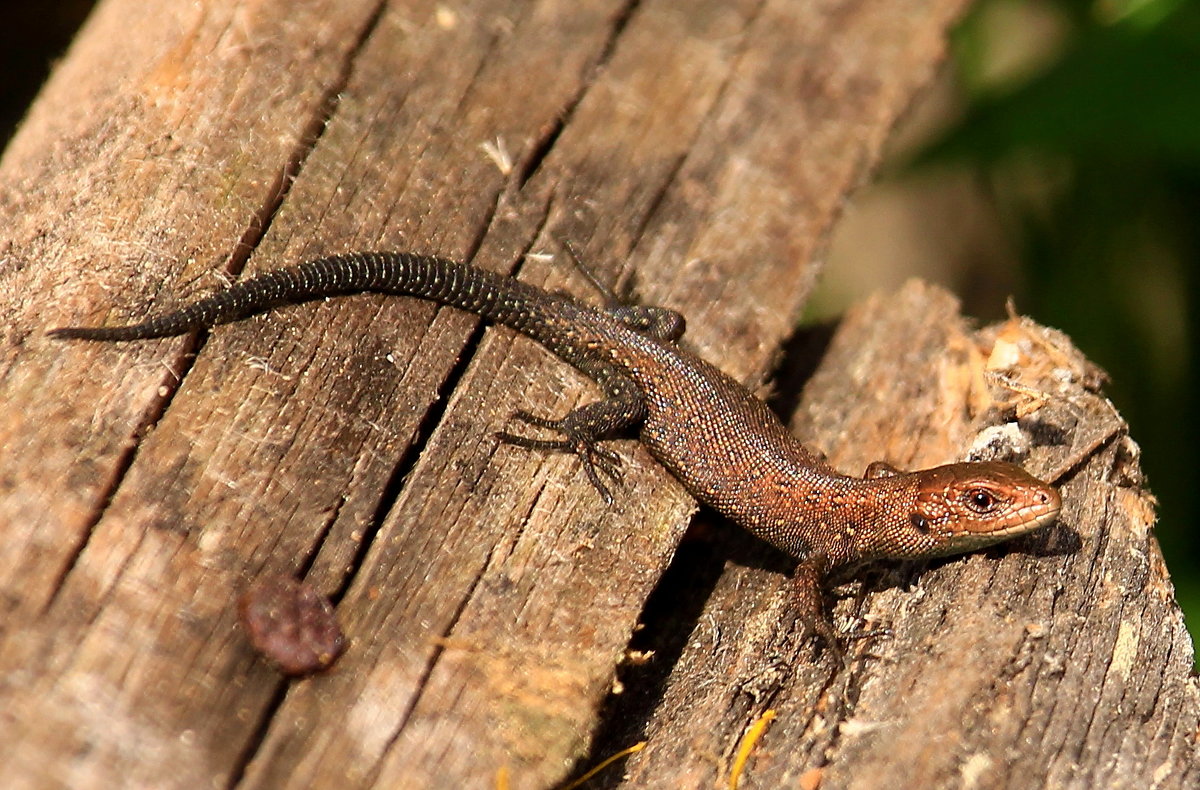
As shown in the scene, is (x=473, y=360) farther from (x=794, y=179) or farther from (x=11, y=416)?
(x=794, y=179)

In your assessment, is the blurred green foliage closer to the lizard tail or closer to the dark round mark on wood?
the lizard tail

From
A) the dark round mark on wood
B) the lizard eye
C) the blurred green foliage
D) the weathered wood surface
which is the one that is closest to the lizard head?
the lizard eye

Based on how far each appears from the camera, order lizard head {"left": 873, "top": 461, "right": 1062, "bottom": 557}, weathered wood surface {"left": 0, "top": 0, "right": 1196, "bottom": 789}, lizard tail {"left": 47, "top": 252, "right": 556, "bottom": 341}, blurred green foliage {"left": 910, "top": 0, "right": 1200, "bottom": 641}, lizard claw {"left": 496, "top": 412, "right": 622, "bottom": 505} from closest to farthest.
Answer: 1. weathered wood surface {"left": 0, "top": 0, "right": 1196, "bottom": 789}
2. lizard tail {"left": 47, "top": 252, "right": 556, "bottom": 341}
3. lizard head {"left": 873, "top": 461, "right": 1062, "bottom": 557}
4. lizard claw {"left": 496, "top": 412, "right": 622, "bottom": 505}
5. blurred green foliage {"left": 910, "top": 0, "right": 1200, "bottom": 641}

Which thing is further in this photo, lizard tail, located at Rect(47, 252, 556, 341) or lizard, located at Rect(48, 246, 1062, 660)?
lizard, located at Rect(48, 246, 1062, 660)

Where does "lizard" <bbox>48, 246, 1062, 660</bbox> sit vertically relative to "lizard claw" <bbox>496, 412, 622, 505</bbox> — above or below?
above

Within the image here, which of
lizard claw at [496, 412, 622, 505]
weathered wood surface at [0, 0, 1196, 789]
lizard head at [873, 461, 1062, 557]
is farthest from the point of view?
lizard claw at [496, 412, 622, 505]

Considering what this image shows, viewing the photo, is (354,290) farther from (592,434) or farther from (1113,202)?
(1113,202)

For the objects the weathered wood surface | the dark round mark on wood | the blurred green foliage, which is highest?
the blurred green foliage

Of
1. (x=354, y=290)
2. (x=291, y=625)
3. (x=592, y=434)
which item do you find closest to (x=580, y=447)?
(x=592, y=434)
